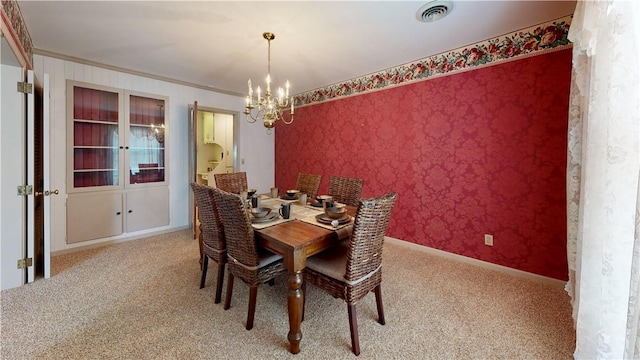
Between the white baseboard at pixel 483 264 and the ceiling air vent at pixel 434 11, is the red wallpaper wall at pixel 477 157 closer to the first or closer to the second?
the white baseboard at pixel 483 264

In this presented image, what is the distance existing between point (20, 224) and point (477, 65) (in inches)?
185

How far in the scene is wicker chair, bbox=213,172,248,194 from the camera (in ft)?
10.1

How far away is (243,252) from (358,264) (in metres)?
0.80

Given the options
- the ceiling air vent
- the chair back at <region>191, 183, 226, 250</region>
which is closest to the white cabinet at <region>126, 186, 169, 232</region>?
the chair back at <region>191, 183, 226, 250</region>

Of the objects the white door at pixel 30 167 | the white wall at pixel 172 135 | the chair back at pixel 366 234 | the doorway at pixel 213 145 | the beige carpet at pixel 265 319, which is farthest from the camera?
the doorway at pixel 213 145

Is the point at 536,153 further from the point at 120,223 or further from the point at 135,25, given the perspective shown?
the point at 120,223

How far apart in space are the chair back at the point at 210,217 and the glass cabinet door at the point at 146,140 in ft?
7.16

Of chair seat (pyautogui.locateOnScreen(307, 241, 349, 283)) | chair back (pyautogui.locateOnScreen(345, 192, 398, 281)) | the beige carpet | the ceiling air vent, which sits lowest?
the beige carpet

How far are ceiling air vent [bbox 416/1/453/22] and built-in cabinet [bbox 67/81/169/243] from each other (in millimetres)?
3599

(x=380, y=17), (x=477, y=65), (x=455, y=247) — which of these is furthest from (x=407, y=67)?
(x=455, y=247)

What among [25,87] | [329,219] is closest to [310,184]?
[329,219]

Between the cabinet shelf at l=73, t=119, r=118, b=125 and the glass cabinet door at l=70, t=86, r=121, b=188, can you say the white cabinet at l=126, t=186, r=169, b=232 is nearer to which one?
the glass cabinet door at l=70, t=86, r=121, b=188

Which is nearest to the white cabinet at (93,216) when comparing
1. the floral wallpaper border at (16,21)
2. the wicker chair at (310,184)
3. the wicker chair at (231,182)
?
the wicker chair at (231,182)

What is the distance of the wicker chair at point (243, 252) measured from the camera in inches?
63.8
